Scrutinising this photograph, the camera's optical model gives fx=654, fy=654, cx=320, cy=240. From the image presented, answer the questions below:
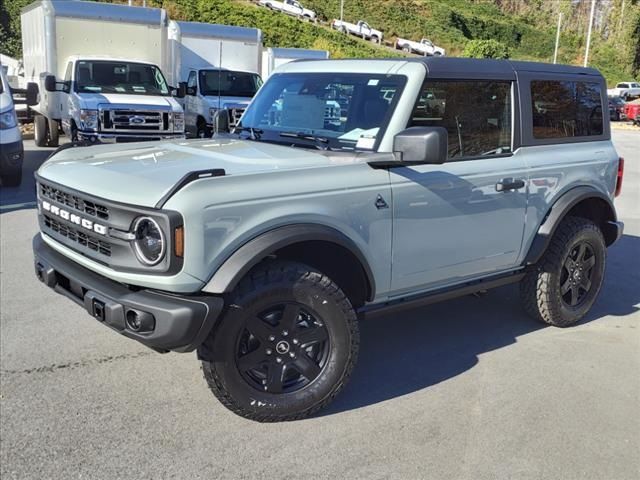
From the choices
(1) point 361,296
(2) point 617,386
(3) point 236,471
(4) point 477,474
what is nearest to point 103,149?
(1) point 361,296

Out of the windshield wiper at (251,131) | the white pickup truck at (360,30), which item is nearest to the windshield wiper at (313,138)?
the windshield wiper at (251,131)

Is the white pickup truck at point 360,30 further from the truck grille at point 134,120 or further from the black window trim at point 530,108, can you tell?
the black window trim at point 530,108

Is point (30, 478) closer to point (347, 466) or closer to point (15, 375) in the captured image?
point (15, 375)

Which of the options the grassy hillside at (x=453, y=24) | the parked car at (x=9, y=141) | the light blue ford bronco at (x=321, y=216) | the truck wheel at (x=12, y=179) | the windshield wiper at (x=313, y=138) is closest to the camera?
the light blue ford bronco at (x=321, y=216)

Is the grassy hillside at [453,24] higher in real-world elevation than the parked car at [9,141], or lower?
higher

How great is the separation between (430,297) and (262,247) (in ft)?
4.51

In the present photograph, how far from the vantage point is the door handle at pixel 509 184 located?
14.1 ft

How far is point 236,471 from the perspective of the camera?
311cm

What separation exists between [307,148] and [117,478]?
2115 millimetres

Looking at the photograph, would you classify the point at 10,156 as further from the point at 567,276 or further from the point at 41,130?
the point at 567,276

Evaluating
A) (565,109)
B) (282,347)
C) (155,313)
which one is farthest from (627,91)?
(155,313)

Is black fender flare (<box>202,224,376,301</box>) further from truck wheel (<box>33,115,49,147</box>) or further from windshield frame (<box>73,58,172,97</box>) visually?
truck wheel (<box>33,115,49,147</box>)

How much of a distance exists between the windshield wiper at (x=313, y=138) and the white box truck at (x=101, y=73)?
888cm

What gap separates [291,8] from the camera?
4900 cm
